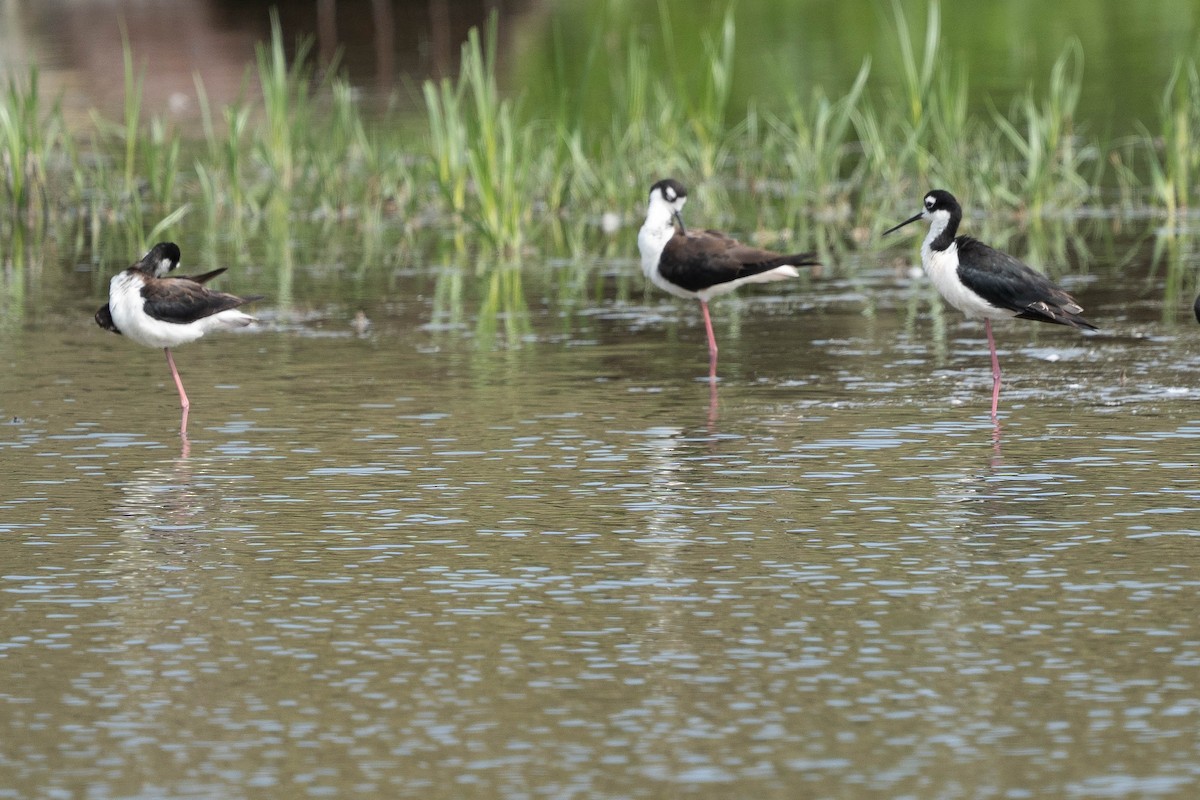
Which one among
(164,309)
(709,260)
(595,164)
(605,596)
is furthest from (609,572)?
(595,164)

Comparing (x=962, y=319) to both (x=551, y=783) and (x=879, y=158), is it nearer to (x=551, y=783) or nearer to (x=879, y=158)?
(x=879, y=158)

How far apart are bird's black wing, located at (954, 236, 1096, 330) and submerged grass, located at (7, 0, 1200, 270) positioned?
21.2 feet

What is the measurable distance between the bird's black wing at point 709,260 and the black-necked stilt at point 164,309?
10.0ft

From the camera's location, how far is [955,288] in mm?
13320

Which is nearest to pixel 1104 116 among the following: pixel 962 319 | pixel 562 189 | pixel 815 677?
pixel 562 189

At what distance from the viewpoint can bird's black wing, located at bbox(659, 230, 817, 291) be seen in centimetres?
1512

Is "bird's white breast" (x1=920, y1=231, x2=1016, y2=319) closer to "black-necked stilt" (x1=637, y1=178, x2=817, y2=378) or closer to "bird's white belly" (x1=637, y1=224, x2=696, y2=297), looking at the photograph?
A: "black-necked stilt" (x1=637, y1=178, x2=817, y2=378)

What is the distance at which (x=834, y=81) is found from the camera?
3112 centimetres

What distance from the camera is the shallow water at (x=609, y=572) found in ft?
22.8

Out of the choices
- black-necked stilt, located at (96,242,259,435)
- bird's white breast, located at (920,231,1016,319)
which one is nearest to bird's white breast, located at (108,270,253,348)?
black-necked stilt, located at (96,242,259,435)

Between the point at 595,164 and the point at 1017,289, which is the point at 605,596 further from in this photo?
the point at 595,164

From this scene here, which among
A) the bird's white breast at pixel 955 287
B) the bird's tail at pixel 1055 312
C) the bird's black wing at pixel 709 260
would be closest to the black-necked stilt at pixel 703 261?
the bird's black wing at pixel 709 260

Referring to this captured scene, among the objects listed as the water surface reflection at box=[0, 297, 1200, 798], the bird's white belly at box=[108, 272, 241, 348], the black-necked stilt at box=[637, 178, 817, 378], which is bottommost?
the water surface reflection at box=[0, 297, 1200, 798]

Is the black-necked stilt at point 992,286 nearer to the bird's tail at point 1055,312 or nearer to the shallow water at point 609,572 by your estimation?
the bird's tail at point 1055,312
